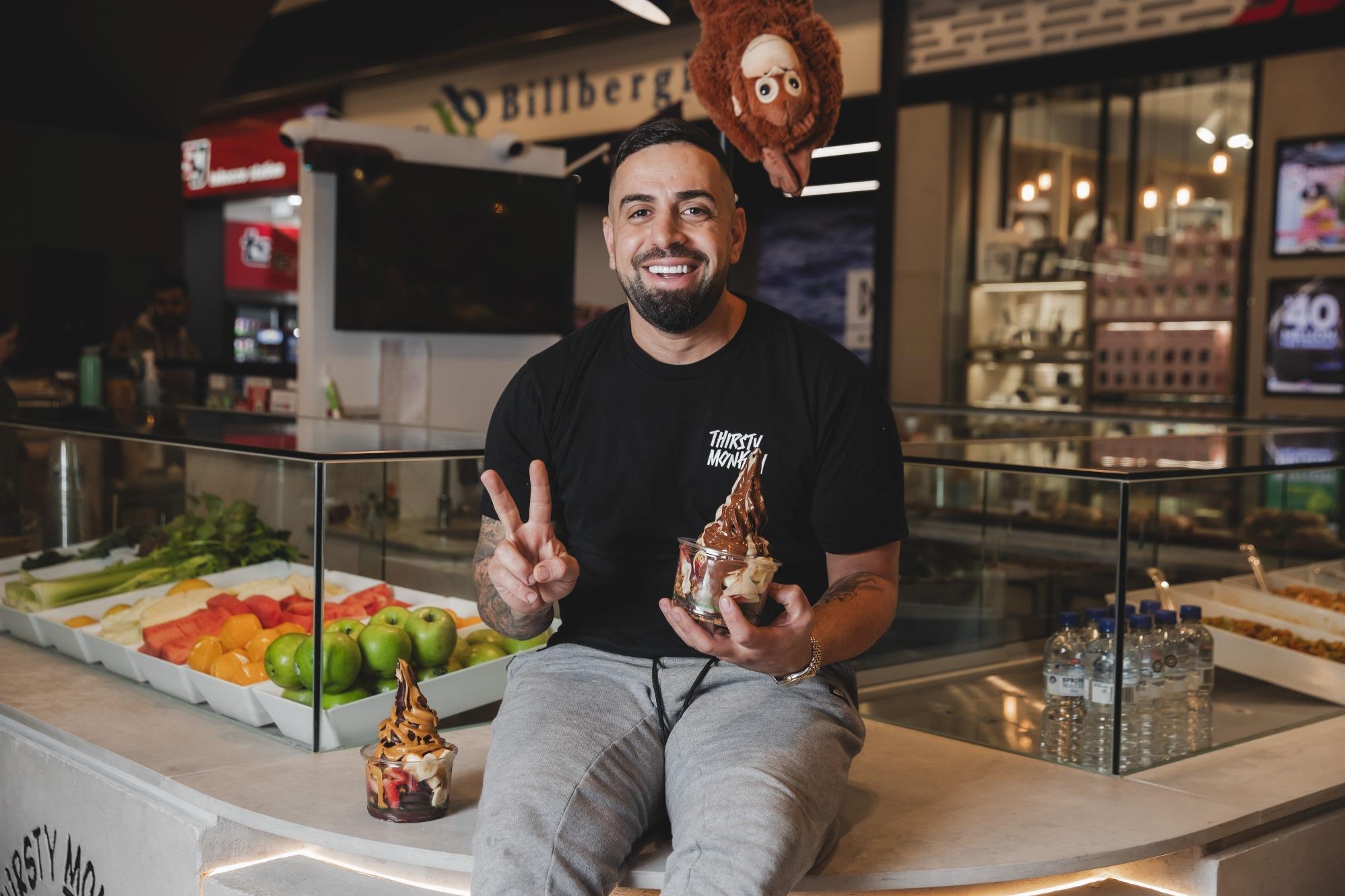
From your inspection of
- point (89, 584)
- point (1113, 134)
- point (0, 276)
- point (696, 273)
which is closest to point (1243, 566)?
point (696, 273)

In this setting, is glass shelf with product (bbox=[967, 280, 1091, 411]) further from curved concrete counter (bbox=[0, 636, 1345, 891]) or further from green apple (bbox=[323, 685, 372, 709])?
green apple (bbox=[323, 685, 372, 709])

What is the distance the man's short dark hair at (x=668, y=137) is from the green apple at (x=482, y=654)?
1.15 metres

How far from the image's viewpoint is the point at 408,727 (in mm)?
2195

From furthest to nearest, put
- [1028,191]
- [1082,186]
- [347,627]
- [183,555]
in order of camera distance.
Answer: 1. [1028,191]
2. [1082,186]
3. [183,555]
4. [347,627]

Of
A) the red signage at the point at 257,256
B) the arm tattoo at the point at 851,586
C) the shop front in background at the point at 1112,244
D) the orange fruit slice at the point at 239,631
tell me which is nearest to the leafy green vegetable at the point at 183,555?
the orange fruit slice at the point at 239,631

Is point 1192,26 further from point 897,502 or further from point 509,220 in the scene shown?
point 897,502

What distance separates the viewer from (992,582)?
3500mm

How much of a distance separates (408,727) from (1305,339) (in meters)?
5.91

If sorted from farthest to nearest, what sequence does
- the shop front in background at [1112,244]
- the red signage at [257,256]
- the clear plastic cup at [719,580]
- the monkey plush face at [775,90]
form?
1. the red signage at [257,256]
2. the shop front in background at [1112,244]
3. the monkey plush face at [775,90]
4. the clear plastic cup at [719,580]

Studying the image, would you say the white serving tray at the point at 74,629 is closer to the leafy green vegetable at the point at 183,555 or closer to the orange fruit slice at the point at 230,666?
the leafy green vegetable at the point at 183,555

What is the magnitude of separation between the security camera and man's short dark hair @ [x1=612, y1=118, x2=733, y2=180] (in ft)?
15.7

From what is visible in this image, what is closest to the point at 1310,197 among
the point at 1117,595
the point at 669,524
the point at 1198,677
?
the point at 1198,677

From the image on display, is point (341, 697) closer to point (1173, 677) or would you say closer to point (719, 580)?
point (719, 580)

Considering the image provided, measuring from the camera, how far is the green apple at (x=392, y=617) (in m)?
2.68
